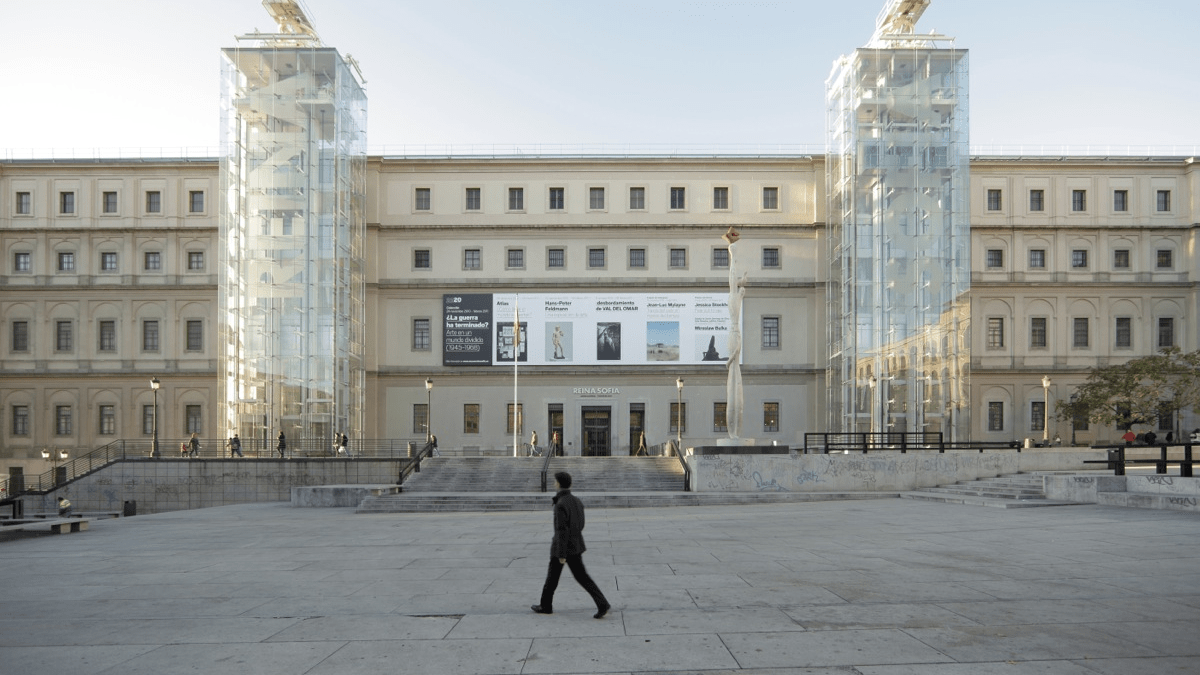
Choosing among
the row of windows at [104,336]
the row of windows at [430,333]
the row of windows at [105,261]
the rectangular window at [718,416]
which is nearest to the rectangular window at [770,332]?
the row of windows at [430,333]

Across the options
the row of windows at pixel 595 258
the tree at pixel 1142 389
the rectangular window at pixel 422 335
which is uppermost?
the row of windows at pixel 595 258

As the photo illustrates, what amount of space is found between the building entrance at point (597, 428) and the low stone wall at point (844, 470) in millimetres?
19497

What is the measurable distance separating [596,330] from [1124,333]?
28034mm

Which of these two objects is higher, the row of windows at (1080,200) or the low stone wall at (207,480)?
the row of windows at (1080,200)

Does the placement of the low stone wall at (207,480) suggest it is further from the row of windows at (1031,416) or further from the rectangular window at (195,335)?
the row of windows at (1031,416)

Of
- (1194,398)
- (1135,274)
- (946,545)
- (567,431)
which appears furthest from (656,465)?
(1135,274)

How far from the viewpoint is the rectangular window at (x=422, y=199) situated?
161 ft

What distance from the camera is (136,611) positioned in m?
10.0

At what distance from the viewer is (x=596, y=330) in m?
47.5

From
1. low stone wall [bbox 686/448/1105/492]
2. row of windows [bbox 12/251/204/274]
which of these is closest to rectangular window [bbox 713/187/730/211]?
low stone wall [bbox 686/448/1105/492]

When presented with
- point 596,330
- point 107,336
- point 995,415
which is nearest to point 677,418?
point 596,330

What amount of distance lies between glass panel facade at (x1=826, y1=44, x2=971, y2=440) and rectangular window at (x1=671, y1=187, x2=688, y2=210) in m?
8.01

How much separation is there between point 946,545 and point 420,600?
8.19 m

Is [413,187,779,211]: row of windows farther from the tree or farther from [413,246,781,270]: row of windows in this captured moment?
the tree
